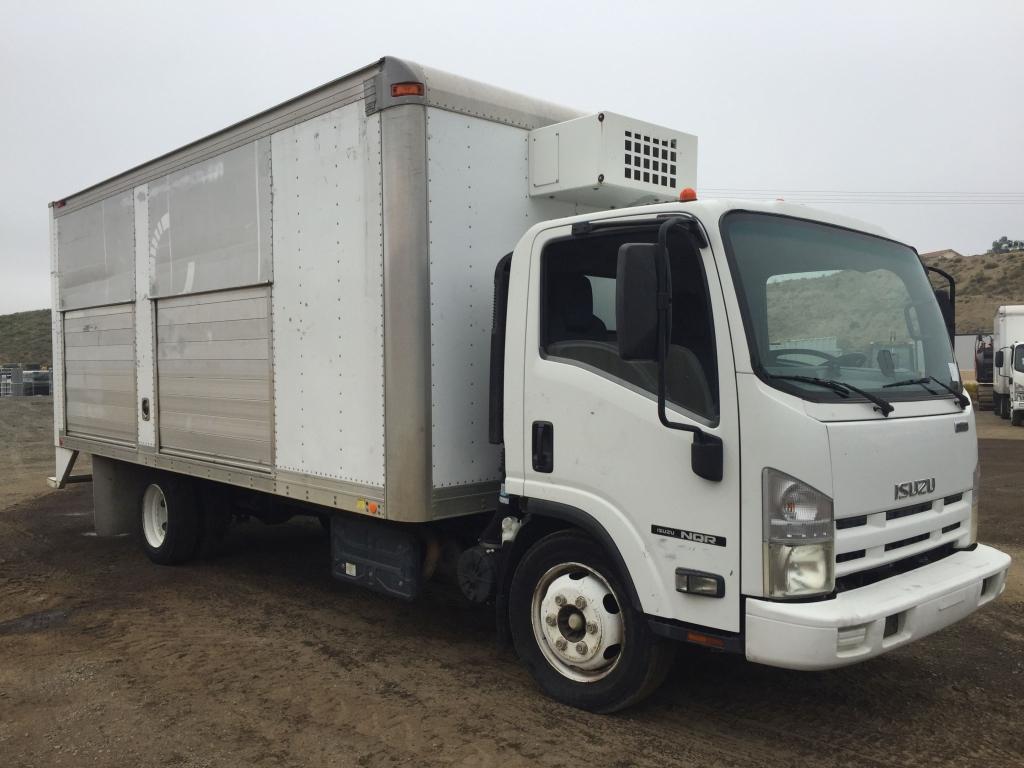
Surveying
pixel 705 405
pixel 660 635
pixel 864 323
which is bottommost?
pixel 660 635

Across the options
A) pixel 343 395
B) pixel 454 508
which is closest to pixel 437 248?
pixel 343 395

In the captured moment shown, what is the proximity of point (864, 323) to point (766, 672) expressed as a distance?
2.13 metres

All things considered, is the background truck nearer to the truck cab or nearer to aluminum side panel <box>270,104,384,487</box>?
the truck cab

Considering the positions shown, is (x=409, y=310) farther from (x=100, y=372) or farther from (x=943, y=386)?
(x=100, y=372)

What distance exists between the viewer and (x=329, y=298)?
5359 mm

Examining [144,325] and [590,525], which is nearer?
[590,525]

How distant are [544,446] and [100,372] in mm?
5575

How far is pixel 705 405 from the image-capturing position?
383 centimetres

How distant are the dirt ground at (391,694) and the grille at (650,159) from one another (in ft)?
9.53

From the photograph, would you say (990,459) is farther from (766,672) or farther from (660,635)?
(660,635)

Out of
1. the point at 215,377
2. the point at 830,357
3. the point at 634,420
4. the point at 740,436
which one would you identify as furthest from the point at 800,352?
the point at 215,377

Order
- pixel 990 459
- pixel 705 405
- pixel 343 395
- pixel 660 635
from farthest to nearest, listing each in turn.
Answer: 1. pixel 990 459
2. pixel 343 395
3. pixel 660 635
4. pixel 705 405

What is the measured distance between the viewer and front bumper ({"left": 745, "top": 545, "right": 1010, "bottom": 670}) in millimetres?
3516

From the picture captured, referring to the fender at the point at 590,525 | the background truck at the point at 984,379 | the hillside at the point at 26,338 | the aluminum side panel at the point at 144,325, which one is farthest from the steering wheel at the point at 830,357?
the hillside at the point at 26,338
